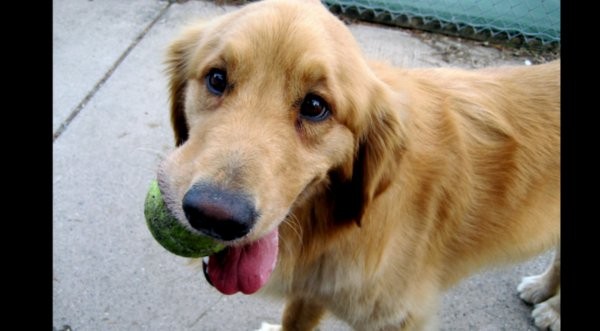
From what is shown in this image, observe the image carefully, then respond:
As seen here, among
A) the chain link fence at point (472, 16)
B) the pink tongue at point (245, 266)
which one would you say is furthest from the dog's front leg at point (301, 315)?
the chain link fence at point (472, 16)

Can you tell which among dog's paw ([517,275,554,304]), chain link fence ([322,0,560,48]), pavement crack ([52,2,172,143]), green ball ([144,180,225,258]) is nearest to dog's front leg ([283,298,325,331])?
green ball ([144,180,225,258])

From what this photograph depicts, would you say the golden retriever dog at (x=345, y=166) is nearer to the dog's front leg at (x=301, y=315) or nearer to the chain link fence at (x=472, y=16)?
the dog's front leg at (x=301, y=315)

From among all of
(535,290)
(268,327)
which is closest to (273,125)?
(268,327)

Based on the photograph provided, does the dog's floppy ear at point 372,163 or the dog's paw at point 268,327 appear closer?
the dog's floppy ear at point 372,163

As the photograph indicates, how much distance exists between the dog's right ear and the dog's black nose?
0.81 m

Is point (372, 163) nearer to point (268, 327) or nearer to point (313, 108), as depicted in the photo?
point (313, 108)

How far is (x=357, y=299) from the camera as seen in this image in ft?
7.93

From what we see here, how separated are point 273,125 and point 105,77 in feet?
9.75

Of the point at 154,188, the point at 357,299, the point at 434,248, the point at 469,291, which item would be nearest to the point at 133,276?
the point at 154,188

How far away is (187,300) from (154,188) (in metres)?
1.15

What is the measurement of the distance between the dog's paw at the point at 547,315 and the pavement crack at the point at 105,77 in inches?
130

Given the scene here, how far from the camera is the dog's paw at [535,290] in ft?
10.9

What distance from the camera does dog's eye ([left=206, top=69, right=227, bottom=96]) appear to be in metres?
2.01

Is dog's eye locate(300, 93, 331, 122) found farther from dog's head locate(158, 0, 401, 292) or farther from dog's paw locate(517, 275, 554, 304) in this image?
dog's paw locate(517, 275, 554, 304)
